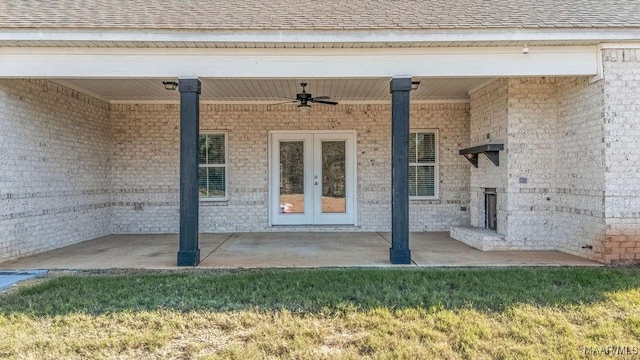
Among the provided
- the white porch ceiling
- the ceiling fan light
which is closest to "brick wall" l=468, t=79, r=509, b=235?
the white porch ceiling

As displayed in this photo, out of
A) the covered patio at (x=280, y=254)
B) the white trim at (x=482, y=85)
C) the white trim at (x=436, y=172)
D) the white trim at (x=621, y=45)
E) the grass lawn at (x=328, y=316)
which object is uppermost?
the white trim at (x=621, y=45)

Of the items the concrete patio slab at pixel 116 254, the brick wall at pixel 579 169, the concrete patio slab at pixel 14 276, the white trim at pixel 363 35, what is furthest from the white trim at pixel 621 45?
the concrete patio slab at pixel 14 276

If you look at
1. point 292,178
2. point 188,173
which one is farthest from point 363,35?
point 292,178

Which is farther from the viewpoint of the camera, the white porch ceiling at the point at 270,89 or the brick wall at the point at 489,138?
the white porch ceiling at the point at 270,89

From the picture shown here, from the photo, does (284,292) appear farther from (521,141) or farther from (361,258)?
(521,141)

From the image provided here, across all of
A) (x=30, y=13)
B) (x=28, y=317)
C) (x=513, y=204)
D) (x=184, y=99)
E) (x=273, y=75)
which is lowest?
(x=28, y=317)

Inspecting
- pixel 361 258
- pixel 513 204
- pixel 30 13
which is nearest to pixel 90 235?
pixel 30 13

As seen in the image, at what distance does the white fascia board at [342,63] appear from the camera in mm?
6086

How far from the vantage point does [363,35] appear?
582 cm

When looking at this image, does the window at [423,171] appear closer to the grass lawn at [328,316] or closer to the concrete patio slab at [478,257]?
the concrete patio slab at [478,257]

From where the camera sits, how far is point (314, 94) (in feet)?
29.3

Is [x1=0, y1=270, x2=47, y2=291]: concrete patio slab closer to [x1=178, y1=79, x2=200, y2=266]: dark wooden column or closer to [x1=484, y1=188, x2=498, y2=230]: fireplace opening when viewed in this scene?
[x1=178, y1=79, x2=200, y2=266]: dark wooden column

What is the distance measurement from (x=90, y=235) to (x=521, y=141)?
862 cm

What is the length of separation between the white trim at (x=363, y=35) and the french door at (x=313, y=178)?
391 centimetres
